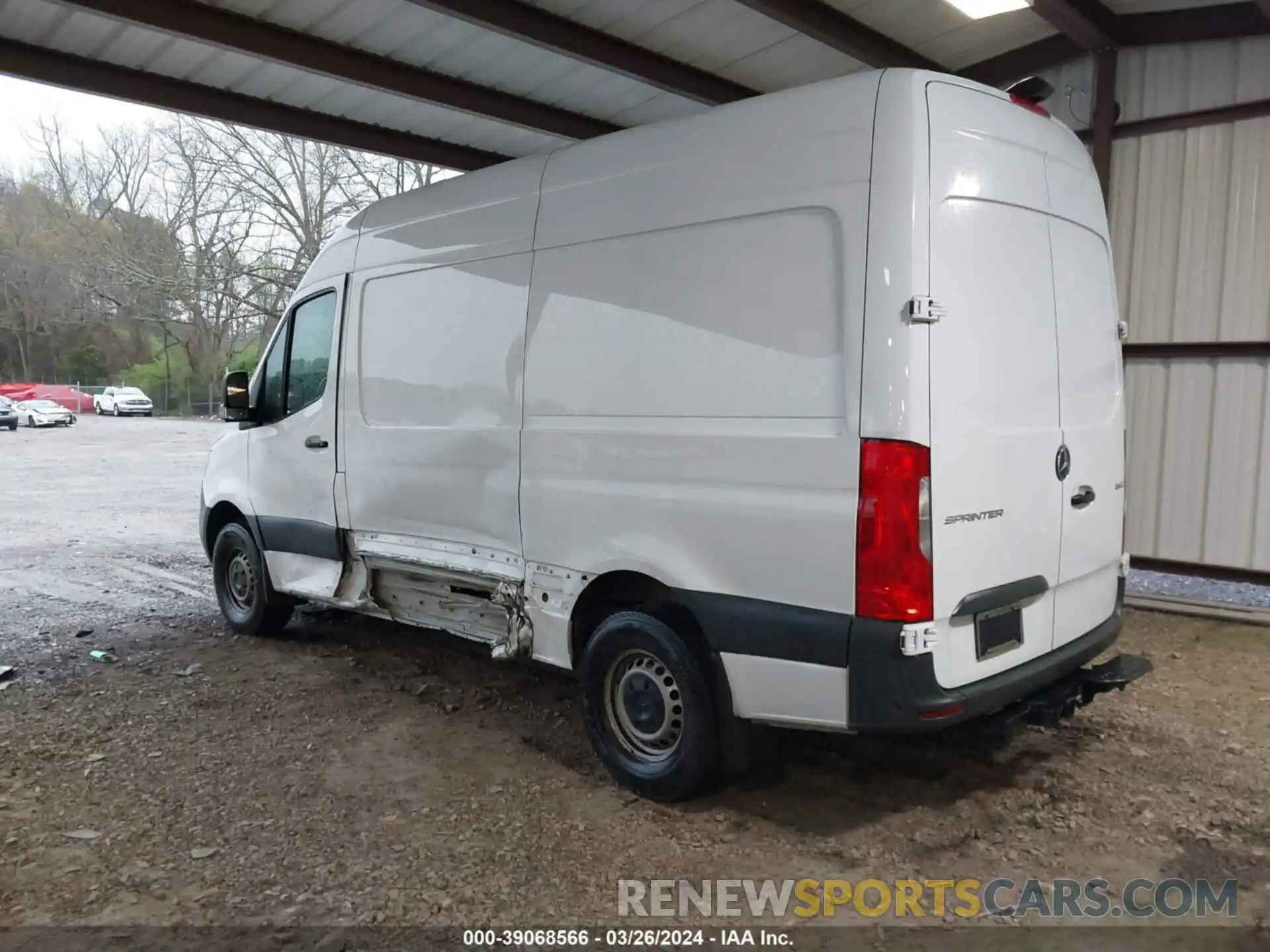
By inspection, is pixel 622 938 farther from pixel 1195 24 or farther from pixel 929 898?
pixel 1195 24

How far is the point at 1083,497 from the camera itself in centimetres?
Result: 367

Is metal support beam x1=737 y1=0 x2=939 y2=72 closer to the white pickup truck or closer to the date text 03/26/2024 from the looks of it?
the date text 03/26/2024

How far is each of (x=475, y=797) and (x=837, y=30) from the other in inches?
215

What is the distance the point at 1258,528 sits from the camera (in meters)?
6.52

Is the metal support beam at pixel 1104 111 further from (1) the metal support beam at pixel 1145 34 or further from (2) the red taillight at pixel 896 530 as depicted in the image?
(2) the red taillight at pixel 896 530

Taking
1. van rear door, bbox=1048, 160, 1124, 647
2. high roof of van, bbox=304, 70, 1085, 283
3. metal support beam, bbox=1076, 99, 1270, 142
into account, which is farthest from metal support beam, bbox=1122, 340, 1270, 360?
high roof of van, bbox=304, 70, 1085, 283

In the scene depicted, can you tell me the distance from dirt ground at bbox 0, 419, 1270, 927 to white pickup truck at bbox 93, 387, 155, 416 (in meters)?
38.9

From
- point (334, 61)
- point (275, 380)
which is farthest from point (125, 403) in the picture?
point (275, 380)

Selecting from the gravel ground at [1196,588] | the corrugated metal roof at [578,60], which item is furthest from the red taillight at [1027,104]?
the gravel ground at [1196,588]

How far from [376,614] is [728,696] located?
2.56 m

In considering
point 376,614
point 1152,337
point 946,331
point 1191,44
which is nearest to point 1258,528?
point 1152,337

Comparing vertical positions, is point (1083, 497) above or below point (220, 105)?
below

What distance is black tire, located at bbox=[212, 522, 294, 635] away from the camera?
19.9 ft

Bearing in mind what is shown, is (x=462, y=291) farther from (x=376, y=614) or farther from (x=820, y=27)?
(x=820, y=27)
